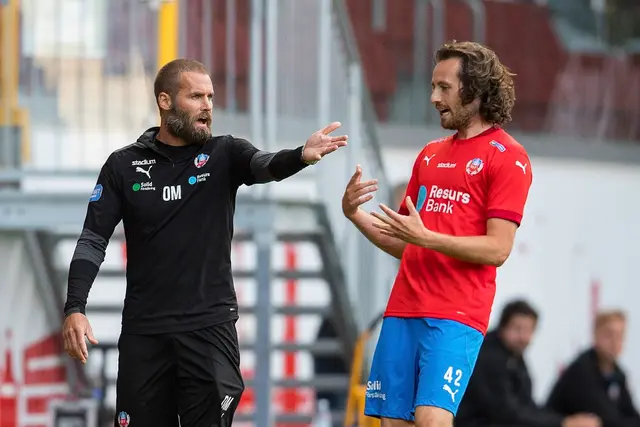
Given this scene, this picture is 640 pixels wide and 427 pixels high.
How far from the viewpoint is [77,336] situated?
4.98 m

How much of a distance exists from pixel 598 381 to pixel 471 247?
4.90 m

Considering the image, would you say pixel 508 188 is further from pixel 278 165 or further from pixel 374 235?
pixel 278 165

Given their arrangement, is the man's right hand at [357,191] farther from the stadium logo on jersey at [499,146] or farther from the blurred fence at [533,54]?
the blurred fence at [533,54]

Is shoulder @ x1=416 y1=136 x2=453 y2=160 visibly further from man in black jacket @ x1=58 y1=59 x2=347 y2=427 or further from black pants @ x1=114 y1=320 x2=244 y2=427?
black pants @ x1=114 y1=320 x2=244 y2=427

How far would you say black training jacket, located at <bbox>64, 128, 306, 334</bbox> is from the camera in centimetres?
517

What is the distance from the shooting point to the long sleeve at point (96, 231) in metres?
5.14

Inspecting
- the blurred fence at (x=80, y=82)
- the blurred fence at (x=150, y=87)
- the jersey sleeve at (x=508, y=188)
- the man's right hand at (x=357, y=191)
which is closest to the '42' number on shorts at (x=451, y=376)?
the jersey sleeve at (x=508, y=188)

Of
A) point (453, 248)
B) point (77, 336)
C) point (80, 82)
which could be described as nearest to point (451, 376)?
point (453, 248)

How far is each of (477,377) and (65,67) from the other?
307 cm

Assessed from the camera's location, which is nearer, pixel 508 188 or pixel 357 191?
pixel 508 188

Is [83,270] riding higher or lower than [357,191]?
lower

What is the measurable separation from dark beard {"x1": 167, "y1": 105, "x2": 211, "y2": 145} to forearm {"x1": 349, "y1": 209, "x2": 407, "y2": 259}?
60 cm

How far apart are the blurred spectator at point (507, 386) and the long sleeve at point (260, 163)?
12.1 ft

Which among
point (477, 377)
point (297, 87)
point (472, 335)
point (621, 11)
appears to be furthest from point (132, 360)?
point (621, 11)
